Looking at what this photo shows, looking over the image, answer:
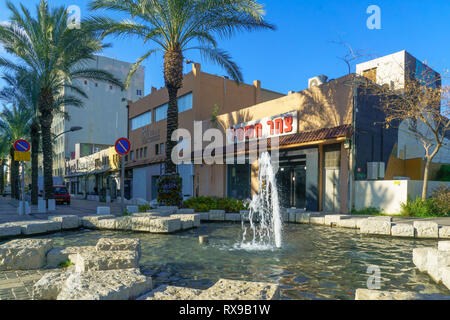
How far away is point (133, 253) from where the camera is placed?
4.40 metres

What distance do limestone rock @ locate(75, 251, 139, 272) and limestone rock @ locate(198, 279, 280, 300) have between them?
166 centimetres

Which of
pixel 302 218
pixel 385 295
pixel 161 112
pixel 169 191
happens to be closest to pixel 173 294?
pixel 385 295

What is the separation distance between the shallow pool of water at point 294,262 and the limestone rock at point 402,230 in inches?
22.1

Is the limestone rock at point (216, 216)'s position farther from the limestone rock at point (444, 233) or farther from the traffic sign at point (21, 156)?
the traffic sign at point (21, 156)

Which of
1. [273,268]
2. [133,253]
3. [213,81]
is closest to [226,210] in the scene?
[273,268]

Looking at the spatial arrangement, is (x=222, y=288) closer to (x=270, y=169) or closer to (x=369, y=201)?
(x=369, y=201)

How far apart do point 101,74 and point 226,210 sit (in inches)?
503

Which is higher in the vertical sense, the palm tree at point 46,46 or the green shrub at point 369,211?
the palm tree at point 46,46

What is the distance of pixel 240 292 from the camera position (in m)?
2.88

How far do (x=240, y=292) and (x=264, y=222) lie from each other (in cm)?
842

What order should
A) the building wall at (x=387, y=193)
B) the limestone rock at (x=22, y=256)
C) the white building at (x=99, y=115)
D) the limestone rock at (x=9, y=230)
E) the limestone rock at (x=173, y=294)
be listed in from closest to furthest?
the limestone rock at (x=173, y=294)
the limestone rock at (x=22, y=256)
the limestone rock at (x=9, y=230)
the building wall at (x=387, y=193)
the white building at (x=99, y=115)

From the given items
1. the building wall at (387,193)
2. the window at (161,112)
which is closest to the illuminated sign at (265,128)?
the building wall at (387,193)

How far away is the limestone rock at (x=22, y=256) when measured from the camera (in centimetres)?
489
